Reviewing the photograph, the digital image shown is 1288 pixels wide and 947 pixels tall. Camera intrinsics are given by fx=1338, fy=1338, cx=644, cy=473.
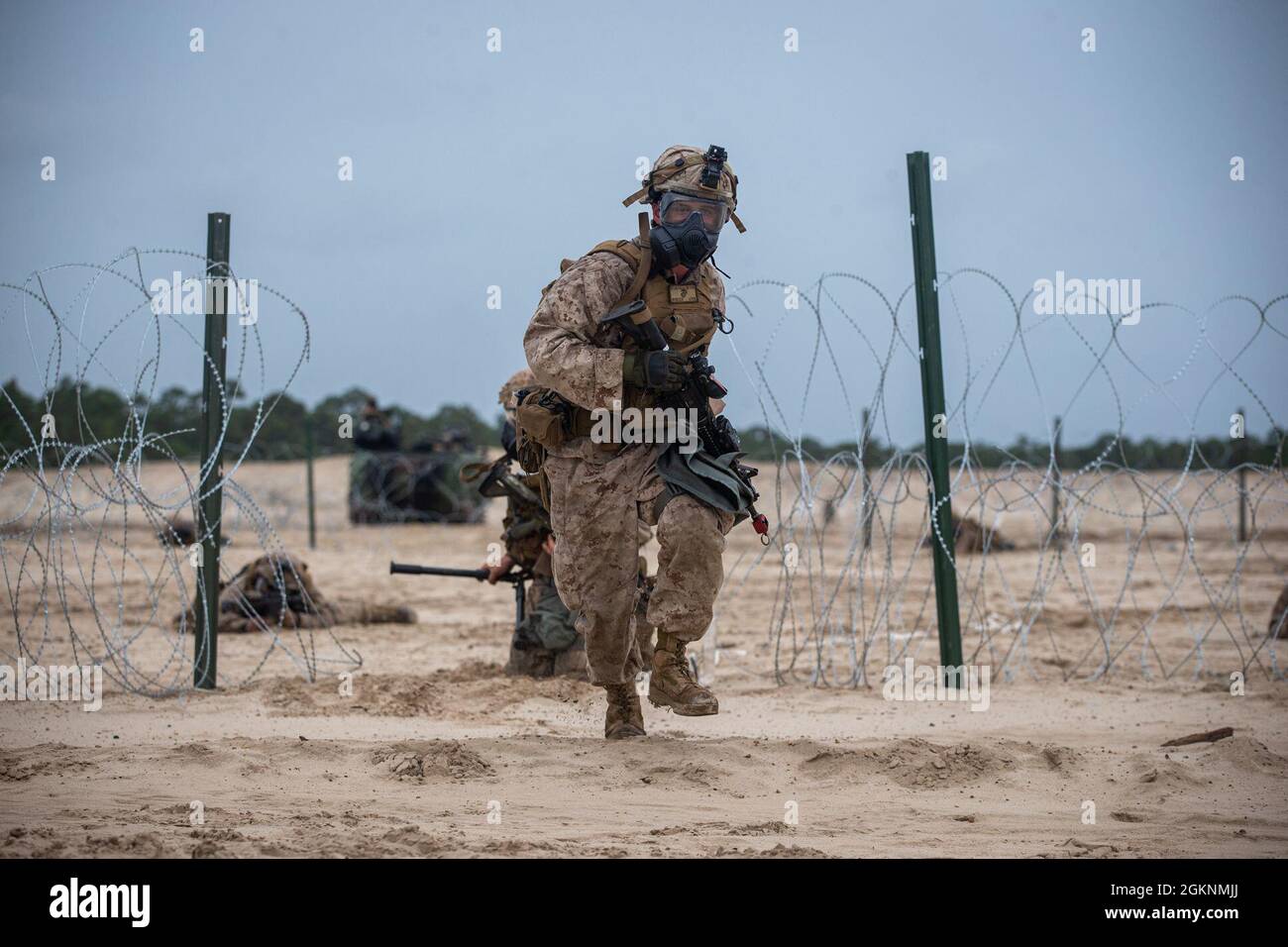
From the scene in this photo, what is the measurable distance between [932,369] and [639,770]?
247cm

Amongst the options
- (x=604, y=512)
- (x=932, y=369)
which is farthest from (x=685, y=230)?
(x=932, y=369)

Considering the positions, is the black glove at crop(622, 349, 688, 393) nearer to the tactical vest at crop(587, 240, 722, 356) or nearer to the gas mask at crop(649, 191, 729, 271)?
the tactical vest at crop(587, 240, 722, 356)

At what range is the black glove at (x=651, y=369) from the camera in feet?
13.7

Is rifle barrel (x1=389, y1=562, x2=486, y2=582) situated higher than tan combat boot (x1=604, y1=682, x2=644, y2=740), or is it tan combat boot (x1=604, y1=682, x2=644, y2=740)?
rifle barrel (x1=389, y1=562, x2=486, y2=582)

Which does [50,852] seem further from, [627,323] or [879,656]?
[879,656]

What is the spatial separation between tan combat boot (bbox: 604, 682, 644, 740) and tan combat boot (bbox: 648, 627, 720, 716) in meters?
0.23

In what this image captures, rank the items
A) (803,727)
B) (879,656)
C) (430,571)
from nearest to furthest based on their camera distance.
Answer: (803,727) → (430,571) → (879,656)

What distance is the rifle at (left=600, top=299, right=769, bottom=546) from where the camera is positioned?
426cm

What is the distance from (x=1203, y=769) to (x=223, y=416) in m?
3.96

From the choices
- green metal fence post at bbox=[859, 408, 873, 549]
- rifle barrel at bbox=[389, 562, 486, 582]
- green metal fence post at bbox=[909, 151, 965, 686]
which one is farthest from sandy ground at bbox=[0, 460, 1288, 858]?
green metal fence post at bbox=[859, 408, 873, 549]

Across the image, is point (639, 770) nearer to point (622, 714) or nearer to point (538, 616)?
point (622, 714)

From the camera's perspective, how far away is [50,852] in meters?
3.01

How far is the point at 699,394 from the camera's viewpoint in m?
4.38
